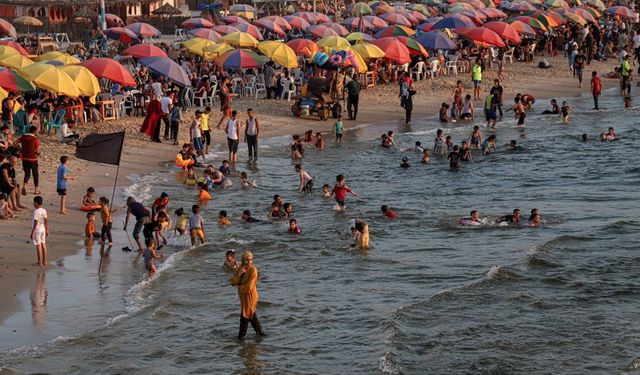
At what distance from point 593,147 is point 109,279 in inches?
695

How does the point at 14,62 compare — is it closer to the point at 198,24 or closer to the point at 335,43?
the point at 335,43

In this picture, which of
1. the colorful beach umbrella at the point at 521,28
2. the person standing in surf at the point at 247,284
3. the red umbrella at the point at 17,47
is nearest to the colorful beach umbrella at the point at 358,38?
the colorful beach umbrella at the point at 521,28

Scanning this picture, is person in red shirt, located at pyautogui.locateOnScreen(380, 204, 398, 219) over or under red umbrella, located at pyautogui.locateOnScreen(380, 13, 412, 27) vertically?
under

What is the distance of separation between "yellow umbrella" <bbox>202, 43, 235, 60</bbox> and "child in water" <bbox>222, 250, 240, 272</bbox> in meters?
18.3

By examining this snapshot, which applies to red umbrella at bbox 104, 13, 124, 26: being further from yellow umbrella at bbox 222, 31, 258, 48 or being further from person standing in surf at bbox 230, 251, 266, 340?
person standing in surf at bbox 230, 251, 266, 340

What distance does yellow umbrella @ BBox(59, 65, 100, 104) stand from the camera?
86.6ft

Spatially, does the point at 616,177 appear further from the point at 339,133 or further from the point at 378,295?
the point at 378,295

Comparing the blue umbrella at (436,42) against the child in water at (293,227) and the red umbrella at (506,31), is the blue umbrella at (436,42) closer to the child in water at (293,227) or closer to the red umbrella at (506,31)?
the red umbrella at (506,31)

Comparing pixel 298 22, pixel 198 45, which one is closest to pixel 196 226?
pixel 198 45

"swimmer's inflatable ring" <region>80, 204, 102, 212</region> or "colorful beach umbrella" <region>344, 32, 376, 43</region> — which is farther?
"colorful beach umbrella" <region>344, 32, 376, 43</region>

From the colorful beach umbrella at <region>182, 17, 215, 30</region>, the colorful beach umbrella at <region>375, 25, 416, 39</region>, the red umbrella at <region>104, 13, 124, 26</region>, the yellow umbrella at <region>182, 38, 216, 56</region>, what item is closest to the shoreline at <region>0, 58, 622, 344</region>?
the colorful beach umbrella at <region>375, 25, 416, 39</region>

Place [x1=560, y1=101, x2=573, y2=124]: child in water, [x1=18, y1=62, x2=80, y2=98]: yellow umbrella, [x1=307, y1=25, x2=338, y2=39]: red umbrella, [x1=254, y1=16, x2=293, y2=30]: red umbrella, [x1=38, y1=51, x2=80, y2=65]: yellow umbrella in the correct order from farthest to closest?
[x1=254, y1=16, x2=293, y2=30]: red umbrella → [x1=307, y1=25, x2=338, y2=39]: red umbrella → [x1=560, y1=101, x2=573, y2=124]: child in water → [x1=38, y1=51, x2=80, y2=65]: yellow umbrella → [x1=18, y1=62, x2=80, y2=98]: yellow umbrella

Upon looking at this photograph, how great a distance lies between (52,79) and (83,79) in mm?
849

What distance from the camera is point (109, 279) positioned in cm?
1741
